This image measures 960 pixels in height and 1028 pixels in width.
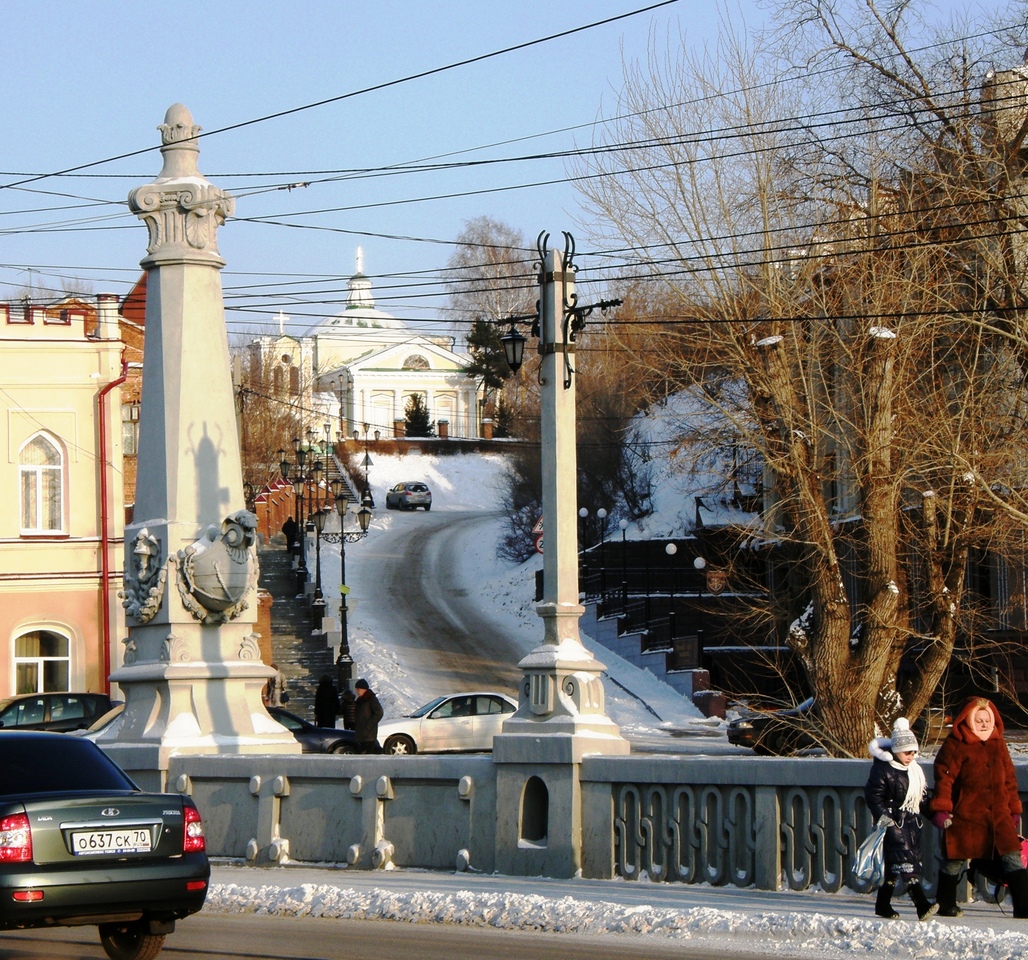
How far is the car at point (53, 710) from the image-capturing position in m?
28.1

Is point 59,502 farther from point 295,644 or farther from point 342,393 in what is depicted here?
point 342,393

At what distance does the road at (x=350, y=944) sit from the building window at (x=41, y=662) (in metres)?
27.6

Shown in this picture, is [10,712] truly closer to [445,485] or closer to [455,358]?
[445,485]

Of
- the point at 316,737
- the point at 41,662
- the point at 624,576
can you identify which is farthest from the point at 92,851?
the point at 624,576

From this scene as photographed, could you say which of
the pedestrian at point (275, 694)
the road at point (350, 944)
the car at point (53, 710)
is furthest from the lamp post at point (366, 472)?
the road at point (350, 944)

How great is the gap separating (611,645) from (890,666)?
22075mm

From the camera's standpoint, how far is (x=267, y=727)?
671 inches

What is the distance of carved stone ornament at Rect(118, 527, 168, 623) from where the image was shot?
16719mm

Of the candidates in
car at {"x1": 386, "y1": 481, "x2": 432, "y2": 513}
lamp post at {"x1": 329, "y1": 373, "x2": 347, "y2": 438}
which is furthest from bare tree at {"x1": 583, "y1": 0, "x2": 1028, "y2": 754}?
lamp post at {"x1": 329, "y1": 373, "x2": 347, "y2": 438}

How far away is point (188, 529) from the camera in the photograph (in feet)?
55.1

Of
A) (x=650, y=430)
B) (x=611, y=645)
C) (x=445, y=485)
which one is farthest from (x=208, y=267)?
(x=445, y=485)

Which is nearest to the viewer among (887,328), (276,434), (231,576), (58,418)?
(231,576)

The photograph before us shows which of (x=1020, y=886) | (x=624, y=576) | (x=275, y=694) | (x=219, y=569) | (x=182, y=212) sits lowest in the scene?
(x=275, y=694)

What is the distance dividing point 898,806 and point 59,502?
104ft
